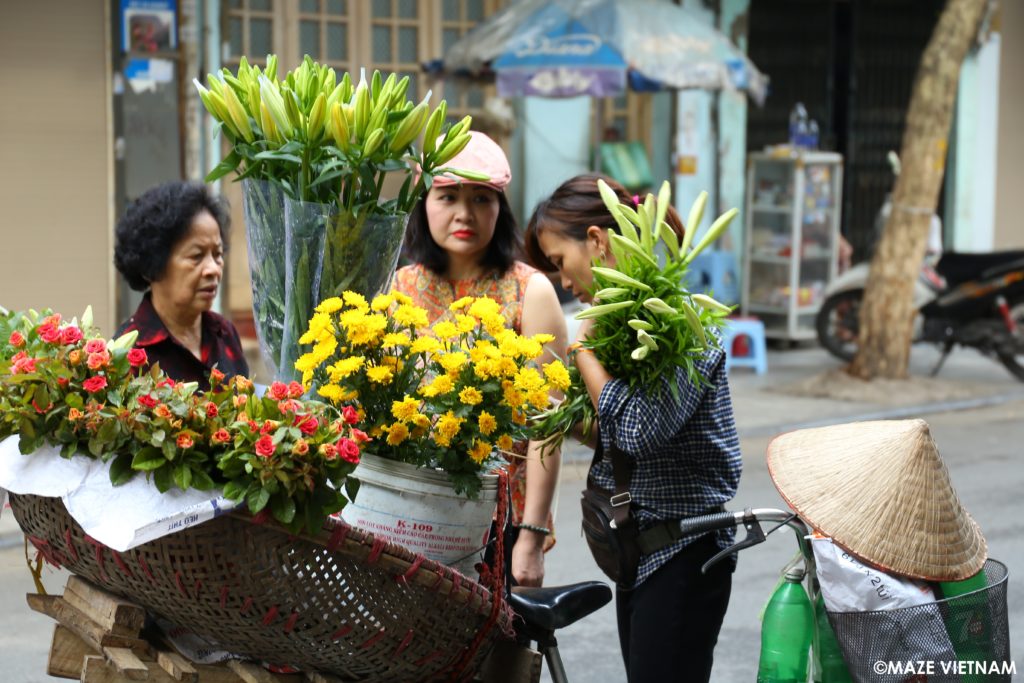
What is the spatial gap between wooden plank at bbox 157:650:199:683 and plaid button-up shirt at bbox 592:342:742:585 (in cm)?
96

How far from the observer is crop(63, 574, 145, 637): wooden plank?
7.86 feet

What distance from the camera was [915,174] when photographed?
1023 centimetres

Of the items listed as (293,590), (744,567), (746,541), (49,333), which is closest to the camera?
(293,590)

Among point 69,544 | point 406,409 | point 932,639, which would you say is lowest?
point 932,639

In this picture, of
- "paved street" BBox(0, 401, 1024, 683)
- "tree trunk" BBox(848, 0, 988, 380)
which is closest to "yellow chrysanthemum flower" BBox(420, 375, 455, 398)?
"paved street" BBox(0, 401, 1024, 683)

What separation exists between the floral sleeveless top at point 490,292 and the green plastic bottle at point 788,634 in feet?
2.39

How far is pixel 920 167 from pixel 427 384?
8.35 m

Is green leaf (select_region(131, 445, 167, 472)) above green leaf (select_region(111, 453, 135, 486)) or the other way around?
above

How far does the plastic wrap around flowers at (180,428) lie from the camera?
87.0 inches

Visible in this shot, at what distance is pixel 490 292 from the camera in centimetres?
350

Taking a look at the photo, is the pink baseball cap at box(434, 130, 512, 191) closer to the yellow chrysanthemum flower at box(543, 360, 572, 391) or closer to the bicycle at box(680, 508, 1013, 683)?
the yellow chrysanthemum flower at box(543, 360, 572, 391)

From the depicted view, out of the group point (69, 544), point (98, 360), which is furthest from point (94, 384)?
point (69, 544)

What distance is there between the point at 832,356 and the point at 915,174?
244cm

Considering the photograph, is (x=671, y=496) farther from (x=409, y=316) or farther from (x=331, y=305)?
(x=331, y=305)
